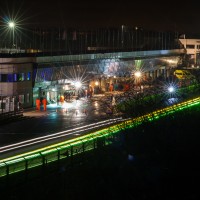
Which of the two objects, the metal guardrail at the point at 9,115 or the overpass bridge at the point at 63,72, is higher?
the overpass bridge at the point at 63,72

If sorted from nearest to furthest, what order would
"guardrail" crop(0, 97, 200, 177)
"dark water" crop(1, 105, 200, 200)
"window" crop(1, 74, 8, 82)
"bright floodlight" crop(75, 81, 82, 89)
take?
"dark water" crop(1, 105, 200, 200), "guardrail" crop(0, 97, 200, 177), "window" crop(1, 74, 8, 82), "bright floodlight" crop(75, 81, 82, 89)

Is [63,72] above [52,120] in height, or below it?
above

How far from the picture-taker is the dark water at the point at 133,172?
10516mm

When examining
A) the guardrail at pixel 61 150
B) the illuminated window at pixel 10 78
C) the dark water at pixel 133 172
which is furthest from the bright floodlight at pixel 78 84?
the dark water at pixel 133 172

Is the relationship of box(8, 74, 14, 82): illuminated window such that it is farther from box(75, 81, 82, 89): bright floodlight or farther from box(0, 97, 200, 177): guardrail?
box(0, 97, 200, 177): guardrail

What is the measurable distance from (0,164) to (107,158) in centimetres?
318

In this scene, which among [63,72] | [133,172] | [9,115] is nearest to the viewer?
[133,172]

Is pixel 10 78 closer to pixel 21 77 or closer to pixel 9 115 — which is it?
pixel 21 77

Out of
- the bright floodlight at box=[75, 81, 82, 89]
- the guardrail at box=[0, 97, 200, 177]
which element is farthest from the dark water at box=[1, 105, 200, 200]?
the bright floodlight at box=[75, 81, 82, 89]

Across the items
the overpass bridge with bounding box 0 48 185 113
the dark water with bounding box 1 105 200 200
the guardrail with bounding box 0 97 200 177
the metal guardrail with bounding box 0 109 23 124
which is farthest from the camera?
the overpass bridge with bounding box 0 48 185 113

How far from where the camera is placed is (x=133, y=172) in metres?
12.3

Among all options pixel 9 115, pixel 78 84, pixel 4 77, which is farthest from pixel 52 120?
pixel 78 84

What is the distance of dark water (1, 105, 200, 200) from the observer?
10516 mm

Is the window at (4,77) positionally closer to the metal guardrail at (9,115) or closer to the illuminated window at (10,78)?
the illuminated window at (10,78)
